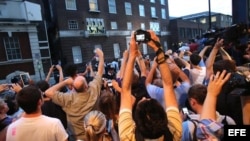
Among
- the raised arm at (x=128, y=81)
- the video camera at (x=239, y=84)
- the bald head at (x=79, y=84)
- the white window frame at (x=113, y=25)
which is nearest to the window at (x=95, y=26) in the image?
the white window frame at (x=113, y=25)

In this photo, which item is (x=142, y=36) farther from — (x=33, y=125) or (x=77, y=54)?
(x=77, y=54)

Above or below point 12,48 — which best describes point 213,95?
below

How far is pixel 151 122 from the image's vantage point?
1664mm

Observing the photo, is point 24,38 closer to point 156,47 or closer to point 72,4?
point 72,4

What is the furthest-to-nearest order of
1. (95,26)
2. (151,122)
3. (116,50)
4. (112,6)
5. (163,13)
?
(163,13) → (112,6) → (116,50) → (95,26) → (151,122)

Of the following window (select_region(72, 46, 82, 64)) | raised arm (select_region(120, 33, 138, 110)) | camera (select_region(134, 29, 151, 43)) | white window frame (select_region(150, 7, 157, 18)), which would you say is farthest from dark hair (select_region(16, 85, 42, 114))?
white window frame (select_region(150, 7, 157, 18))

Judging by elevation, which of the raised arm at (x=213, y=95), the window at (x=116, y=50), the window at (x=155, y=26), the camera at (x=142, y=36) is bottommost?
the window at (x=116, y=50)

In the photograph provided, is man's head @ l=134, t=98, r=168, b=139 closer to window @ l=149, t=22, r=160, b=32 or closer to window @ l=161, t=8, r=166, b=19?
window @ l=149, t=22, r=160, b=32

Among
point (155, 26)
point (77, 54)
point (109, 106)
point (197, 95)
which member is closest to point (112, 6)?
point (77, 54)

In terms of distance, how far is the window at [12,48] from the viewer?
63.5 ft

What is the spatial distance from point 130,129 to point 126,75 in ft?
1.45

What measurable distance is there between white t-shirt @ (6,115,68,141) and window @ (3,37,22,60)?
18594 millimetres

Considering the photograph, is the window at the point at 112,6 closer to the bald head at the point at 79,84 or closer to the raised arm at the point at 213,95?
the bald head at the point at 79,84

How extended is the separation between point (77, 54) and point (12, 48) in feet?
21.1
